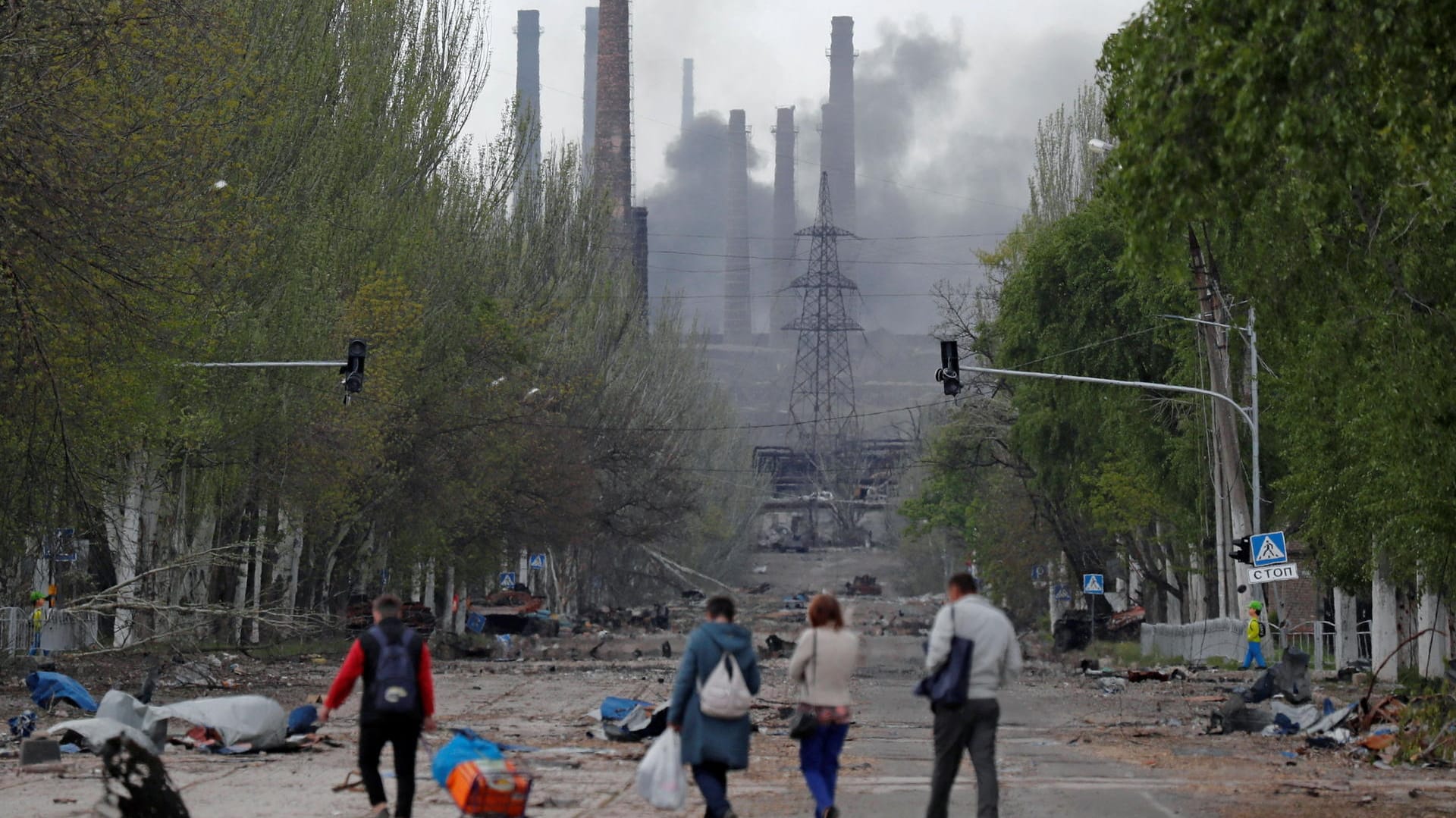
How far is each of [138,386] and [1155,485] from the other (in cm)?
2741

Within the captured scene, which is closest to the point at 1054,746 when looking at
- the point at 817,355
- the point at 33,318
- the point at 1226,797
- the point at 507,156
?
the point at 1226,797

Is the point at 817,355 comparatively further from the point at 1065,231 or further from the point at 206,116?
the point at 206,116

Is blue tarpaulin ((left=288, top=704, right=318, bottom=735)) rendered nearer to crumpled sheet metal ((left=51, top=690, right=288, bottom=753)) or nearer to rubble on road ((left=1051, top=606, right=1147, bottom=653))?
crumpled sheet metal ((left=51, top=690, right=288, bottom=753))

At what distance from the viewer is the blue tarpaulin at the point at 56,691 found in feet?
71.5

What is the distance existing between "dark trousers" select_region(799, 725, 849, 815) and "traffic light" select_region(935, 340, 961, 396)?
21869mm

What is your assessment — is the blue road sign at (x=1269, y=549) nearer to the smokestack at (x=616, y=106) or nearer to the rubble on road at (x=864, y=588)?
the smokestack at (x=616, y=106)

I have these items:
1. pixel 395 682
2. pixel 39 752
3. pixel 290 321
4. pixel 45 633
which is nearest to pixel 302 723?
pixel 39 752

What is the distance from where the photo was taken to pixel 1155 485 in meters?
46.9

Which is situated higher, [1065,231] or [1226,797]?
[1065,231]

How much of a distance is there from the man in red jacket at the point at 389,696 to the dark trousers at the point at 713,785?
170 centimetres

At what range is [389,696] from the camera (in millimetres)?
11125

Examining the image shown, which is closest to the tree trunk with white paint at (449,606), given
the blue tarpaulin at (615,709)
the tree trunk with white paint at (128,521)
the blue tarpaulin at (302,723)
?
the tree trunk with white paint at (128,521)

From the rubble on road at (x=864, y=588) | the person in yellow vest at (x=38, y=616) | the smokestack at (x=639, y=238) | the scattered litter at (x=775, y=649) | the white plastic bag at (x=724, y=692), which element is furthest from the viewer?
the rubble on road at (x=864, y=588)

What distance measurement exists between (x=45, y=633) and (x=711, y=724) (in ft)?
106
